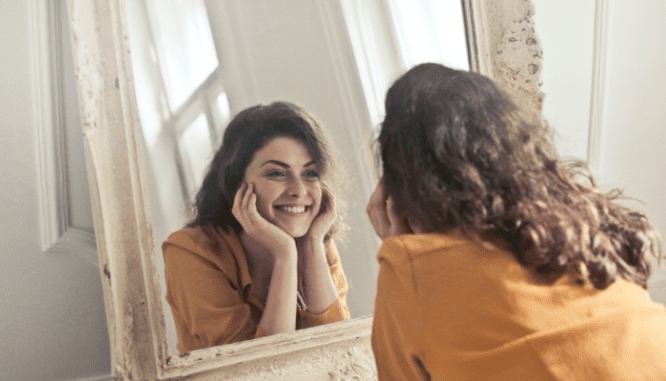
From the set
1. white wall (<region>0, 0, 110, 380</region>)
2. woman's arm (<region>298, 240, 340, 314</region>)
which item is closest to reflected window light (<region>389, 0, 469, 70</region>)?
woman's arm (<region>298, 240, 340, 314</region>)

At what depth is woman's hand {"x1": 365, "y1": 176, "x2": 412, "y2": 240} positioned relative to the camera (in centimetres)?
95

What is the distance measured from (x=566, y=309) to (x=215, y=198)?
0.70m

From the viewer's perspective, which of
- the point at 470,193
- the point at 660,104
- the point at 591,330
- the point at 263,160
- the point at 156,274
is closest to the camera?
the point at 591,330

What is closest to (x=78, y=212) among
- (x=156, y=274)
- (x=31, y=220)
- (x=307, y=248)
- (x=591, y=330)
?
(x=31, y=220)

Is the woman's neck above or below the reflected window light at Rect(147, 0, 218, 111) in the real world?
below

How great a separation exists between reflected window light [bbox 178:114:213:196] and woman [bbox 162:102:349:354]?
0.07ft

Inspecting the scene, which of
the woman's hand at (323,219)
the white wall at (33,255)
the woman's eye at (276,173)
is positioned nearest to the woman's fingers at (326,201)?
the woman's hand at (323,219)

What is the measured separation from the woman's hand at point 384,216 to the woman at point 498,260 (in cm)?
6

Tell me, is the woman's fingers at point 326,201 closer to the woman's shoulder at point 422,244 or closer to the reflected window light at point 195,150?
the reflected window light at point 195,150

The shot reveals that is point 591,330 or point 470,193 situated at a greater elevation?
point 470,193

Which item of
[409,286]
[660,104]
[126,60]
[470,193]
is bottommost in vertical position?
[660,104]

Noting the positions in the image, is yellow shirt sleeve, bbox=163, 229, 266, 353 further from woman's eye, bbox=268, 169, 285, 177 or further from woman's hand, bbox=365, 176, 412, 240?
woman's hand, bbox=365, 176, 412, 240

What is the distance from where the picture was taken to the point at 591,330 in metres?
0.63

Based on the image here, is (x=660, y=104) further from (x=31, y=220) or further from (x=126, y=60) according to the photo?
(x=31, y=220)
